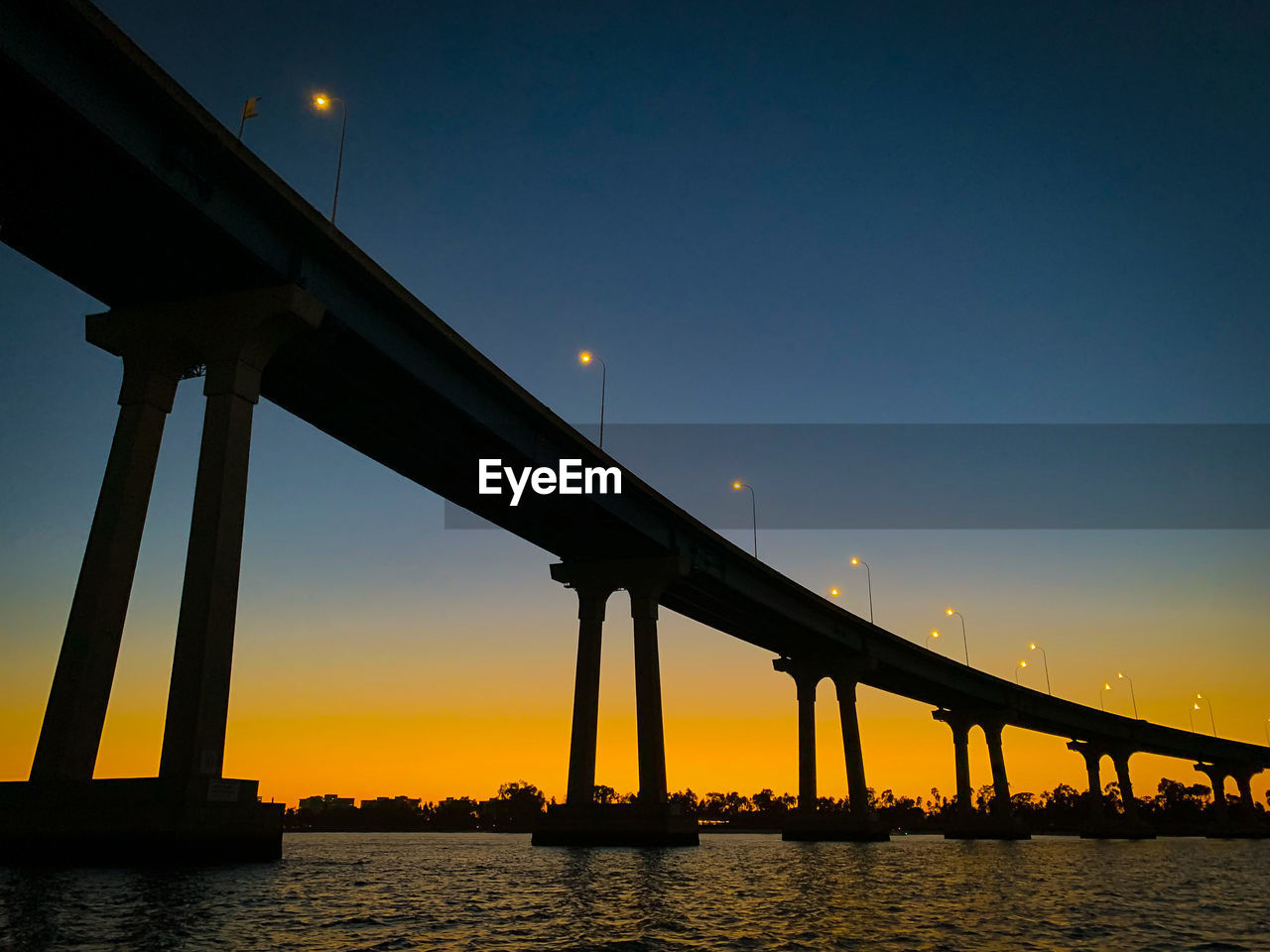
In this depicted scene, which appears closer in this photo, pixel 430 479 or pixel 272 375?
pixel 272 375

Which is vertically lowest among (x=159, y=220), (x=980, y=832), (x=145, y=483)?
(x=980, y=832)

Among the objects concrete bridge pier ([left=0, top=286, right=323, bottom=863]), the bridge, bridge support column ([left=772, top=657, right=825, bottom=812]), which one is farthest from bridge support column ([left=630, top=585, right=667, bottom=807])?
concrete bridge pier ([left=0, top=286, right=323, bottom=863])

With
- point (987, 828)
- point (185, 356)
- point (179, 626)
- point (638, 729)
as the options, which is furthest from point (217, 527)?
point (987, 828)

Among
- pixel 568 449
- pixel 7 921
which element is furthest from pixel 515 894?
pixel 568 449

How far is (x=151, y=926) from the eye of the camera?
502 inches

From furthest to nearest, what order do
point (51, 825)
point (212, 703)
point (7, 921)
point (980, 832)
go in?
1. point (980, 832)
2. point (212, 703)
3. point (51, 825)
4. point (7, 921)

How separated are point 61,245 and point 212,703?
13.5 metres

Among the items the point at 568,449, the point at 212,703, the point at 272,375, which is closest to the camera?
the point at 212,703

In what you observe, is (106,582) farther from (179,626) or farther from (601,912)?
(601,912)

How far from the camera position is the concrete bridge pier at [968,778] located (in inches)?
4395

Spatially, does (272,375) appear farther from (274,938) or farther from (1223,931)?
(1223,931)

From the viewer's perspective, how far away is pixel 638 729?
54469 mm

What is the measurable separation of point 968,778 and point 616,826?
79014mm

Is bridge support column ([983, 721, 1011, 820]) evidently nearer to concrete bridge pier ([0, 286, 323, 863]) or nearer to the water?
the water
